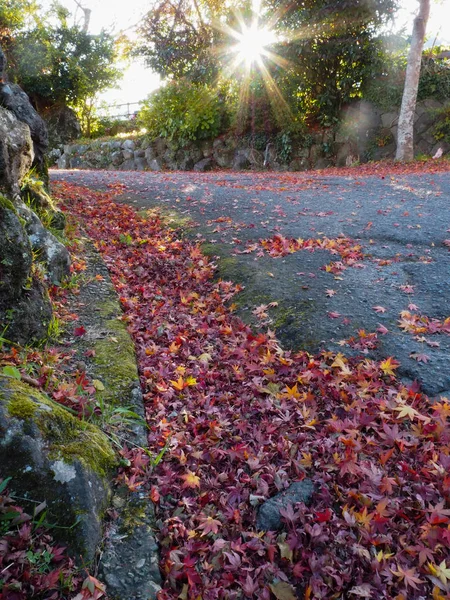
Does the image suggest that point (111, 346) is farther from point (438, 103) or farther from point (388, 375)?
point (438, 103)

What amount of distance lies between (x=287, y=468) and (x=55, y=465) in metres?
1.31

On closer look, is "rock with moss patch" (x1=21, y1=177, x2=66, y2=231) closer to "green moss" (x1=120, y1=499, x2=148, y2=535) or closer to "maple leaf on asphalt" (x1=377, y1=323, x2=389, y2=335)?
"green moss" (x1=120, y1=499, x2=148, y2=535)

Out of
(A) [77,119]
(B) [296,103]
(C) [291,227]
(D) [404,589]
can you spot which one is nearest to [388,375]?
(D) [404,589]

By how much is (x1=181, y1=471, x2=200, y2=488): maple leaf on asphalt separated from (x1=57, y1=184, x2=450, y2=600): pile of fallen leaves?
11 mm

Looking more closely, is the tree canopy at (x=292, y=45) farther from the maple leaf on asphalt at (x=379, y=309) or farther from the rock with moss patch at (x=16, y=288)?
→ the rock with moss patch at (x=16, y=288)

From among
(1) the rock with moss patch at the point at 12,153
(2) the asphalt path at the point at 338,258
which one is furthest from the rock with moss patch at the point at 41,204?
(2) the asphalt path at the point at 338,258

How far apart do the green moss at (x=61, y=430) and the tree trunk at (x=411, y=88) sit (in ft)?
45.6

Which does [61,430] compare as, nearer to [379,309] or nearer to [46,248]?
[46,248]

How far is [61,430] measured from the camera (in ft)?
7.23

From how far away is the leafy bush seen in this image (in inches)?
620

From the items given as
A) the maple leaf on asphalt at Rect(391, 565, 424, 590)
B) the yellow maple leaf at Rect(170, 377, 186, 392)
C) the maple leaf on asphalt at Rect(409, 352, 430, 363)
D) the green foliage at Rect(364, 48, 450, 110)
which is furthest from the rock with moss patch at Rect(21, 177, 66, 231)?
the green foliage at Rect(364, 48, 450, 110)

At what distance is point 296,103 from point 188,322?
13.6m

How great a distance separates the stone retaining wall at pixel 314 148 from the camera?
14.3 metres

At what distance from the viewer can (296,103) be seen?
49.0ft
